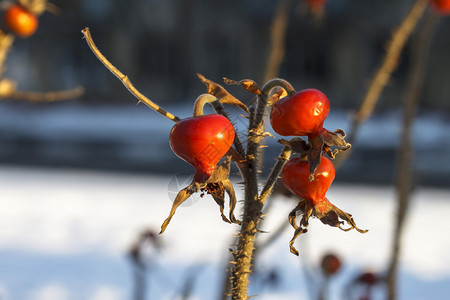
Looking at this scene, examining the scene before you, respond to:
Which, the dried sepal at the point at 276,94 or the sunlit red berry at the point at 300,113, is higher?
the dried sepal at the point at 276,94

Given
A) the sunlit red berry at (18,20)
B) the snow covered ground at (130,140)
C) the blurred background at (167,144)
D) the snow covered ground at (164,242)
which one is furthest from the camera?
the snow covered ground at (130,140)

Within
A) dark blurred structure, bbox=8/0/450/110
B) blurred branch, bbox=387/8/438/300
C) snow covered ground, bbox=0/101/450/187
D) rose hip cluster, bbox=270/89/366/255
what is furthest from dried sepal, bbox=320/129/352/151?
dark blurred structure, bbox=8/0/450/110

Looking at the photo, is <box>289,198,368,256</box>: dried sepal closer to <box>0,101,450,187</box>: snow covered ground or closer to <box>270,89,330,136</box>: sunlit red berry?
<box>270,89,330,136</box>: sunlit red berry

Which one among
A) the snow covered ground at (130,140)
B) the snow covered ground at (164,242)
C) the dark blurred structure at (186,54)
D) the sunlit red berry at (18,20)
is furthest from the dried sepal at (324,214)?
the dark blurred structure at (186,54)

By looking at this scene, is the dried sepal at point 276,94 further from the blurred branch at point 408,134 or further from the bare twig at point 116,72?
the blurred branch at point 408,134

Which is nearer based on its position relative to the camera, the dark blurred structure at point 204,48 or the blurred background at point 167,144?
the blurred background at point 167,144

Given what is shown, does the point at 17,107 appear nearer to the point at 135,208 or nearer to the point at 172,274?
the point at 135,208
